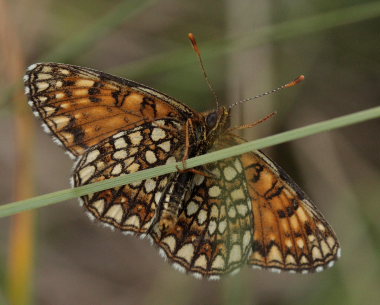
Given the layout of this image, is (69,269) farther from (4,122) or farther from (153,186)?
(153,186)

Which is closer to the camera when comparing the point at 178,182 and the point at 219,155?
the point at 219,155

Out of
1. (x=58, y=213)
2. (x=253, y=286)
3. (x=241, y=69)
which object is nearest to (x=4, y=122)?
(x=58, y=213)

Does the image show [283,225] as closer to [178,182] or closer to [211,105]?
[178,182]

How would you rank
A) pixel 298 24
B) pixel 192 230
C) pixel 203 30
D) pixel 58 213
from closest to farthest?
pixel 192 230
pixel 298 24
pixel 203 30
pixel 58 213

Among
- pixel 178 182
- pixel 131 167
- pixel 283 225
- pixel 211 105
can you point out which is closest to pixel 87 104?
pixel 131 167

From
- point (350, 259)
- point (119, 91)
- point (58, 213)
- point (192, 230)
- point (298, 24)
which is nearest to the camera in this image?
point (119, 91)

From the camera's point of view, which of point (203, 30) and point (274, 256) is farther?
point (203, 30)
